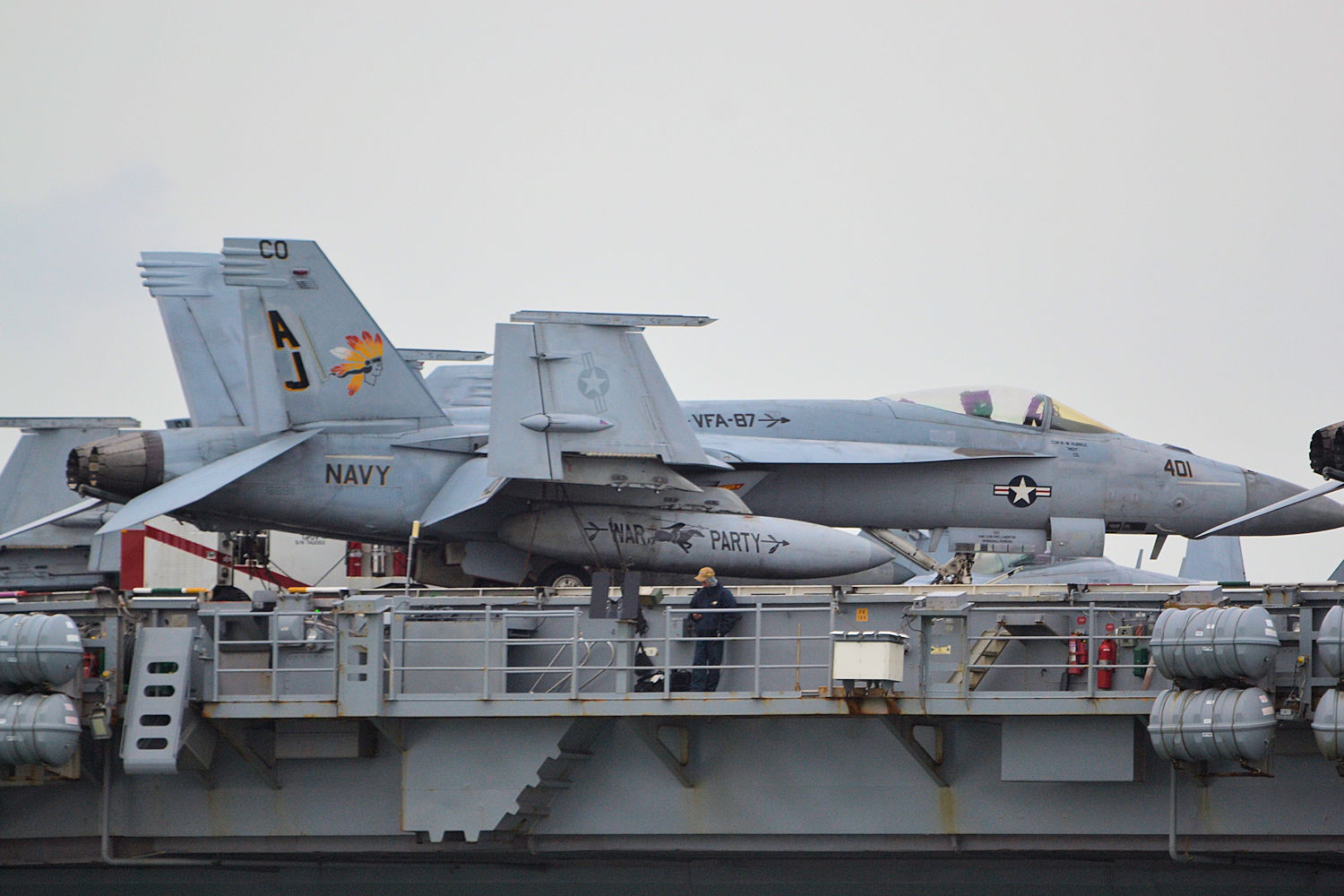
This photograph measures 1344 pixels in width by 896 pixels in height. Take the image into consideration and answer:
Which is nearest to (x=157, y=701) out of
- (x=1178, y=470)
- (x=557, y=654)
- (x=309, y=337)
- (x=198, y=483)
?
(x=557, y=654)

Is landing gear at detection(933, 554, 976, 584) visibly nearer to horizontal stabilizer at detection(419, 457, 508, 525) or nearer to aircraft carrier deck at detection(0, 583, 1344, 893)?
aircraft carrier deck at detection(0, 583, 1344, 893)

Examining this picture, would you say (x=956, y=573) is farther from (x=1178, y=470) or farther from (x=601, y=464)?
(x=601, y=464)

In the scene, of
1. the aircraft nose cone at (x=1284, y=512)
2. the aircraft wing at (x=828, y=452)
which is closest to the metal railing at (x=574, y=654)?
the aircraft wing at (x=828, y=452)

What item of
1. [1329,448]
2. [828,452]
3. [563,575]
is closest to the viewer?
[1329,448]

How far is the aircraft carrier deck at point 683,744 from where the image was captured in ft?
38.8

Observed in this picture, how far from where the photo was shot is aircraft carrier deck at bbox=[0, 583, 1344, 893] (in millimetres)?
11812

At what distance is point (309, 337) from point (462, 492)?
3028 mm

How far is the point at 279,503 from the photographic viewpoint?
65.9 ft

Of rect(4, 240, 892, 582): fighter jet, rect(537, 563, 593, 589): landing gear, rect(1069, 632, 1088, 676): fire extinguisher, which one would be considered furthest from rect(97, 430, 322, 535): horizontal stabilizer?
rect(1069, 632, 1088, 676): fire extinguisher

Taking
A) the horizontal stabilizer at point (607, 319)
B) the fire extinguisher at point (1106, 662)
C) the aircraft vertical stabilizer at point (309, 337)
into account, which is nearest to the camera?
the fire extinguisher at point (1106, 662)

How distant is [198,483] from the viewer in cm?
1945

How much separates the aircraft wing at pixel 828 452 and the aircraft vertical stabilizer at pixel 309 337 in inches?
180

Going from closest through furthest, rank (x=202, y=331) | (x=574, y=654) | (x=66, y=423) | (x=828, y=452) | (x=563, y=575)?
(x=574, y=654) < (x=563, y=575) < (x=828, y=452) < (x=202, y=331) < (x=66, y=423)

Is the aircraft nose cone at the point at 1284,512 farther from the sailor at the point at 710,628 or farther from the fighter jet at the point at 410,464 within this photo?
the sailor at the point at 710,628
